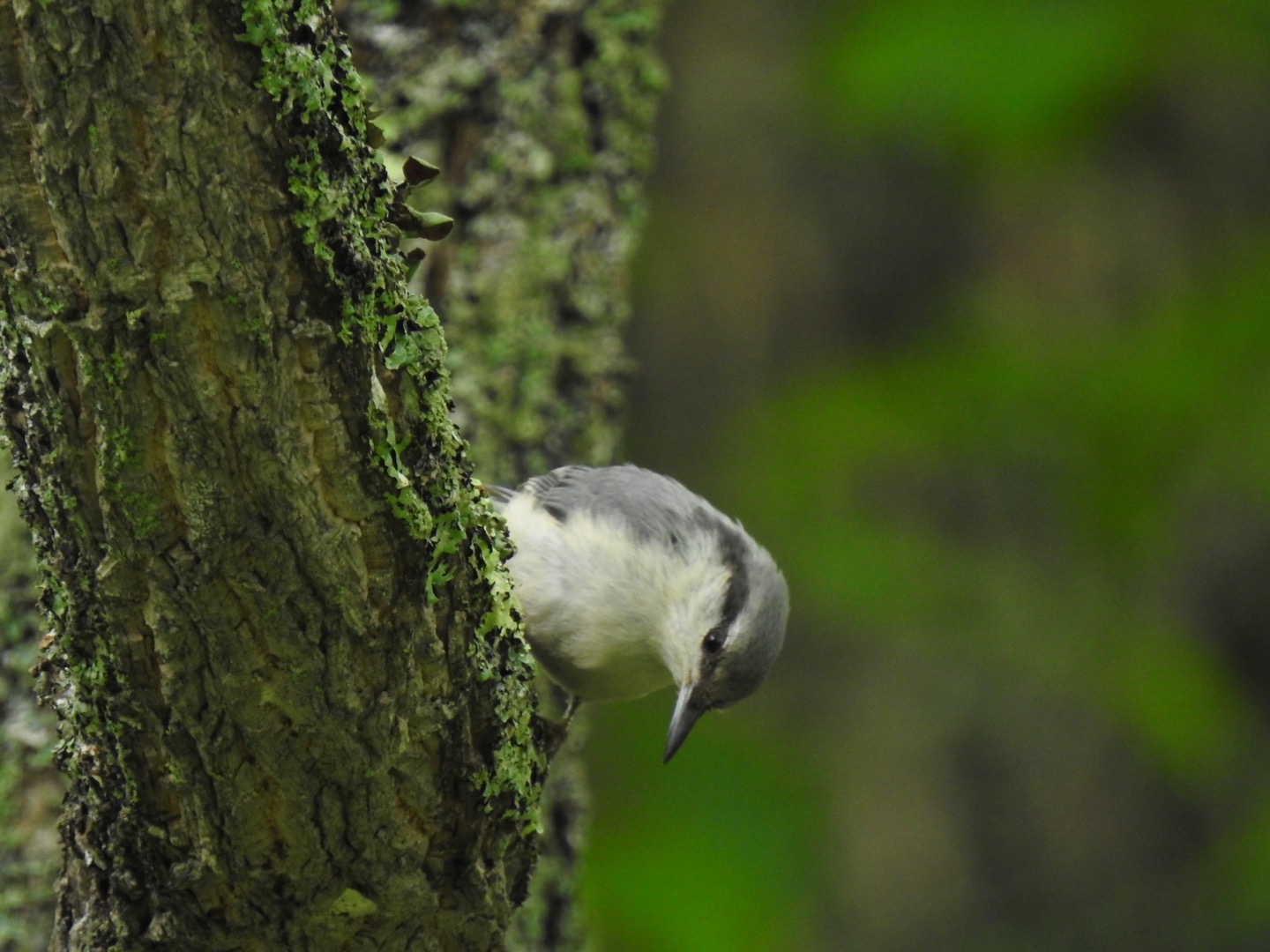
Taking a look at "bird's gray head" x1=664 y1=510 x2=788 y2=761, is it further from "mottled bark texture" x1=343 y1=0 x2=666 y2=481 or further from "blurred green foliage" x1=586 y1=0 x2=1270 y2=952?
"blurred green foliage" x1=586 y1=0 x2=1270 y2=952

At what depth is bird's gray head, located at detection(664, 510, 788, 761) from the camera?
280 centimetres

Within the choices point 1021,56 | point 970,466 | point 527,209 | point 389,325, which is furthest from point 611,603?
point 970,466

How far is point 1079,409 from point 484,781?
3.93m

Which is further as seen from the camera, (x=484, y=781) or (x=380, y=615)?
(x=484, y=781)

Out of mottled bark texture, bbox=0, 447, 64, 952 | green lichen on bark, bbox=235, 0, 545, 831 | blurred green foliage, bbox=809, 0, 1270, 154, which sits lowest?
mottled bark texture, bbox=0, 447, 64, 952

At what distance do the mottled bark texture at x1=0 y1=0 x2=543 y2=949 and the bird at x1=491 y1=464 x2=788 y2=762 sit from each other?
2.41 ft

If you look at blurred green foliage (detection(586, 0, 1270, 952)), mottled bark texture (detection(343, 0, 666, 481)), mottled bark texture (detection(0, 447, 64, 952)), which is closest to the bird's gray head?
mottled bark texture (detection(343, 0, 666, 481))

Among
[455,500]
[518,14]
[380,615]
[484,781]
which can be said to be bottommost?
[484,781]

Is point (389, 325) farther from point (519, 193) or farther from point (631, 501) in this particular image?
point (519, 193)

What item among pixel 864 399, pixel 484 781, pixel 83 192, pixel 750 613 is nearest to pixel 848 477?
pixel 864 399

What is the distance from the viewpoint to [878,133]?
5617 millimetres

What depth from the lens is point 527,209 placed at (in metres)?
3.84

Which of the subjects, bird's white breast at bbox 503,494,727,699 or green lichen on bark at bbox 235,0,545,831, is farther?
bird's white breast at bbox 503,494,727,699

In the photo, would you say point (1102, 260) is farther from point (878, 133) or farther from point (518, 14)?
point (518, 14)
